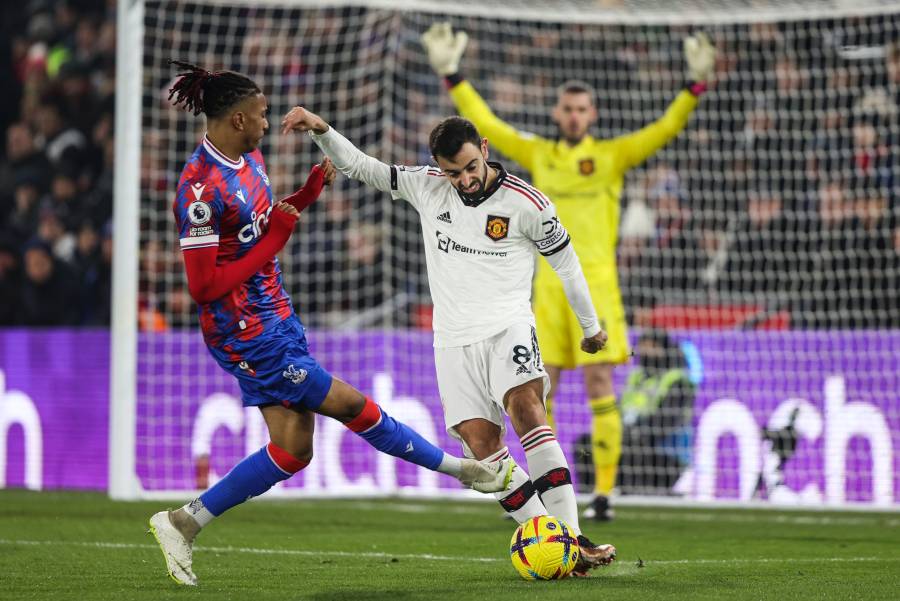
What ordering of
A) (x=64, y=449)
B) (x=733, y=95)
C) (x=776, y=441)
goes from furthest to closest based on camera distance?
(x=733, y=95) → (x=64, y=449) → (x=776, y=441)

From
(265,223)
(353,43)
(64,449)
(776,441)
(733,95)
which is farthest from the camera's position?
(353,43)

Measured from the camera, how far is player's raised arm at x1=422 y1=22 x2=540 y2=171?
→ 8.95 metres

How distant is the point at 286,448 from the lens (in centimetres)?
595

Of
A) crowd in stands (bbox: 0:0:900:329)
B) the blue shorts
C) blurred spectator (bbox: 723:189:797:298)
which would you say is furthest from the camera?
blurred spectator (bbox: 723:189:797:298)

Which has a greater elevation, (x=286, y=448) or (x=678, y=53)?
(x=678, y=53)

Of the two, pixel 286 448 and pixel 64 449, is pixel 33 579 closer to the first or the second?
pixel 286 448

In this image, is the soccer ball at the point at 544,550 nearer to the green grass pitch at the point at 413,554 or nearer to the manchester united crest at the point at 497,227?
the green grass pitch at the point at 413,554

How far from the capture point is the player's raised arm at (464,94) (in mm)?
8945

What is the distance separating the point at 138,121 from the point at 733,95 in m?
4.98

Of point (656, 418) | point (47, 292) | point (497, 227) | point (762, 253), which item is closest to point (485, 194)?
point (497, 227)

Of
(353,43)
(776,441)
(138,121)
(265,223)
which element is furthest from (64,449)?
(265,223)

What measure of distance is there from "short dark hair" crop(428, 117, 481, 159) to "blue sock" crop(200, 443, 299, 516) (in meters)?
1.41

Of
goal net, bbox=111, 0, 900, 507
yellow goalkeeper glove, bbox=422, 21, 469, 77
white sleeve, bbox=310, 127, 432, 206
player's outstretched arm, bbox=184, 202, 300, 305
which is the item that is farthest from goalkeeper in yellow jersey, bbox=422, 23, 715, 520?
player's outstretched arm, bbox=184, 202, 300, 305

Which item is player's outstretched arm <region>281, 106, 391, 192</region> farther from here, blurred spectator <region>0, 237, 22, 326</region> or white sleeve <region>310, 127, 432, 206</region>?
blurred spectator <region>0, 237, 22, 326</region>
